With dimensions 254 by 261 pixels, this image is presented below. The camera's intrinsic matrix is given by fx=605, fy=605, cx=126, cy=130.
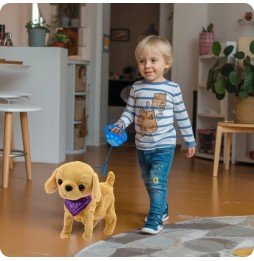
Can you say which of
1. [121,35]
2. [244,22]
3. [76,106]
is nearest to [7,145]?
[76,106]

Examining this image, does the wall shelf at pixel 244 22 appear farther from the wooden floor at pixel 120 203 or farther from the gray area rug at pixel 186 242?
the gray area rug at pixel 186 242

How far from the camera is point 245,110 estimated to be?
16.3ft

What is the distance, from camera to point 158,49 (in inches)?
111

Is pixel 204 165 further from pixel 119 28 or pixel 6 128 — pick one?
pixel 119 28

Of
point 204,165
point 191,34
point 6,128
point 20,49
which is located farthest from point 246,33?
point 6,128

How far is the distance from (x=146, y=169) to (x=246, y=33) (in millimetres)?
3179

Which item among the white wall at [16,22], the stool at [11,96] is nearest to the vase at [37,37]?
the stool at [11,96]

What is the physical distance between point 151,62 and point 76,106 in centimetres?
339

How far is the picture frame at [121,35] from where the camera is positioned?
9891 millimetres

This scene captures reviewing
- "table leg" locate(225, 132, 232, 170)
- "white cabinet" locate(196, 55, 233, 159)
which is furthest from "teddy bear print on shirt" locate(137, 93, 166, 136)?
"white cabinet" locate(196, 55, 233, 159)

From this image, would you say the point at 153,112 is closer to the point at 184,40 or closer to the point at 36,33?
the point at 36,33

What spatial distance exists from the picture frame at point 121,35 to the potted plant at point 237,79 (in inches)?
180

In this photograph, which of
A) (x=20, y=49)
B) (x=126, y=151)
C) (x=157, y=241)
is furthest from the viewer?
(x=126, y=151)

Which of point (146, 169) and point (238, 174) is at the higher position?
point (146, 169)
